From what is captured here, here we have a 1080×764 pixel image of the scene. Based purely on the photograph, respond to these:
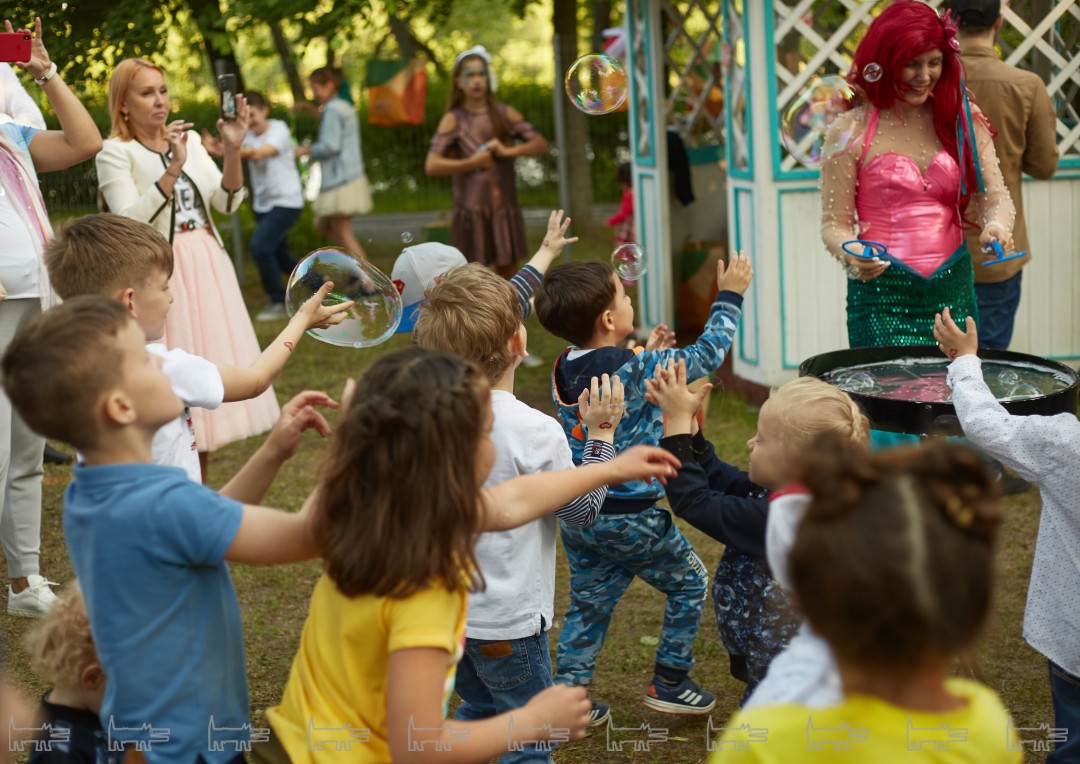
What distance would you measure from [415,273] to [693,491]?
4.24 feet

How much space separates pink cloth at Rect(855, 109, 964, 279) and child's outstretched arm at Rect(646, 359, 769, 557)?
6.06 ft

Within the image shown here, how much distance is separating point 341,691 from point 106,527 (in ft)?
1.51

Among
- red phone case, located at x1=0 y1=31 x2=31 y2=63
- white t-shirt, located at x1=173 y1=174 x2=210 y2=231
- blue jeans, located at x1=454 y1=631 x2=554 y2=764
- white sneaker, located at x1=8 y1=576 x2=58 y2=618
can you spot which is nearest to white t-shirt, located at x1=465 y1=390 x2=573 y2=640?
blue jeans, located at x1=454 y1=631 x2=554 y2=764

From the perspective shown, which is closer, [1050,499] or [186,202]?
[1050,499]

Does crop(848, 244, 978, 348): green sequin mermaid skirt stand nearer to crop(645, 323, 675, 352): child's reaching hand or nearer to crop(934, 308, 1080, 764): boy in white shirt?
crop(645, 323, 675, 352): child's reaching hand

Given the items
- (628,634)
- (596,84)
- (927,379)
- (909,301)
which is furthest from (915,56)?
(628,634)

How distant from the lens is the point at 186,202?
5230 mm

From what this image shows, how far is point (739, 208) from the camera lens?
7.21 metres

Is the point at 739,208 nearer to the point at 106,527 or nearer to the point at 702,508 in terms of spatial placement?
the point at 702,508

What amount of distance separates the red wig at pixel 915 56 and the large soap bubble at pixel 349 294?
1.98 m

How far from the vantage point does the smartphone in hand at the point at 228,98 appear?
544 centimetres

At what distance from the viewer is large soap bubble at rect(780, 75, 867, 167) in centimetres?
439

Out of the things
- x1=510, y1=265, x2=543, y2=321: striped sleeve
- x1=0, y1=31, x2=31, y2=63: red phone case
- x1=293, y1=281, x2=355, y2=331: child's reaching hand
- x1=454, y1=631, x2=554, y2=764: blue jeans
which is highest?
x1=0, y1=31, x2=31, y2=63: red phone case

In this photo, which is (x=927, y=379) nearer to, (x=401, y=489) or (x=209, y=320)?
(x=401, y=489)
